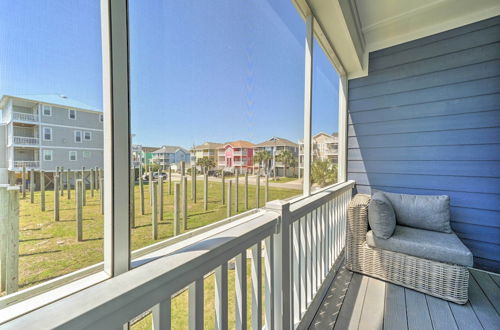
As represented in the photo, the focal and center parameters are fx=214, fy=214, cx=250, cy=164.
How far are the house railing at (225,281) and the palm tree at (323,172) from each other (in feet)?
1.03

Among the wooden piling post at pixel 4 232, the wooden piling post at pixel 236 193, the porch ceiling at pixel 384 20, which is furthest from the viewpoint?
the porch ceiling at pixel 384 20

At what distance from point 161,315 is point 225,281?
281 millimetres

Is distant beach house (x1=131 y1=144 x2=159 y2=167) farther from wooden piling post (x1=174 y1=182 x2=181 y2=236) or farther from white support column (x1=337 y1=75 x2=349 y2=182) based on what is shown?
white support column (x1=337 y1=75 x2=349 y2=182)

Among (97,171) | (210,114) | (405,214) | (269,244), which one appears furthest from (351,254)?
(97,171)

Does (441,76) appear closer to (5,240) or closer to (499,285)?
(499,285)

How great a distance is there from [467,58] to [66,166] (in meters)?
3.67

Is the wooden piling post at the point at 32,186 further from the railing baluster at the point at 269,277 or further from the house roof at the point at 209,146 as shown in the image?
the railing baluster at the point at 269,277

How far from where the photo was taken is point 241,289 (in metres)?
0.96

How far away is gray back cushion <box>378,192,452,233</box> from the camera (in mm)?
2264

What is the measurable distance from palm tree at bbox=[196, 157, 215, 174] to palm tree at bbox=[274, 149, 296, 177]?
2.07 feet

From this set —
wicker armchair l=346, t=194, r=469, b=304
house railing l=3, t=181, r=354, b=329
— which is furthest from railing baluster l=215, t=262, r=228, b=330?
wicker armchair l=346, t=194, r=469, b=304

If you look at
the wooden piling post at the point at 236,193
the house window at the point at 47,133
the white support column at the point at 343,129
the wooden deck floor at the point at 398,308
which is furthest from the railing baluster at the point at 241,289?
the white support column at the point at 343,129

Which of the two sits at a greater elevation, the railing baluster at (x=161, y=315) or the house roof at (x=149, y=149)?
the house roof at (x=149, y=149)

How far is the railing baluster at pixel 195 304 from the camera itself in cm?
74
